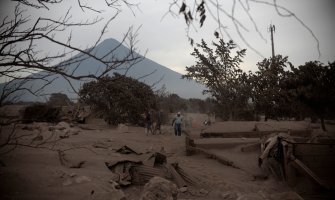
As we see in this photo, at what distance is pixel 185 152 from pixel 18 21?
9.14 m

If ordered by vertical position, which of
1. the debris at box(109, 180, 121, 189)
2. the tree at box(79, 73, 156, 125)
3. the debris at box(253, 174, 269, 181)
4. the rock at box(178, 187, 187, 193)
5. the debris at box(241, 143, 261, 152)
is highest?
the tree at box(79, 73, 156, 125)

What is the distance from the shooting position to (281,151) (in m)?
8.43

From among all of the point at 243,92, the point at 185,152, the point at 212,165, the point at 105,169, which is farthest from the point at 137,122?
the point at 105,169

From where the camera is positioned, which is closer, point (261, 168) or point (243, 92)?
point (261, 168)

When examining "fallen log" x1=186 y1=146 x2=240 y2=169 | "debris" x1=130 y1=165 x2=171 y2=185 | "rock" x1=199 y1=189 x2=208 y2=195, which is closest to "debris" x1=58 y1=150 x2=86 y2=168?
"debris" x1=130 y1=165 x2=171 y2=185

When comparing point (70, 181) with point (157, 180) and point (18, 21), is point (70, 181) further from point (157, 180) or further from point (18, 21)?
point (18, 21)

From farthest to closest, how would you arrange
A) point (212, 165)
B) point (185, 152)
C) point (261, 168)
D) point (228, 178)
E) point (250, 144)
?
point (185, 152)
point (250, 144)
point (212, 165)
point (261, 168)
point (228, 178)

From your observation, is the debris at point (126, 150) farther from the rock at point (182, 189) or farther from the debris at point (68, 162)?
the rock at point (182, 189)

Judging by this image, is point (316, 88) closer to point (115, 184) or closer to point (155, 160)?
point (155, 160)

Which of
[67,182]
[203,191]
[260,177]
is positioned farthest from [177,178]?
[67,182]

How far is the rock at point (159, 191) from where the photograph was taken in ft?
16.6

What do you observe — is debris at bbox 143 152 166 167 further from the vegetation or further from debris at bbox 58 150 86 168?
the vegetation

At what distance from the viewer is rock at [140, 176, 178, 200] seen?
5074 millimetres

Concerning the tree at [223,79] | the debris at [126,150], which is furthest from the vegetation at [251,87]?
the debris at [126,150]
